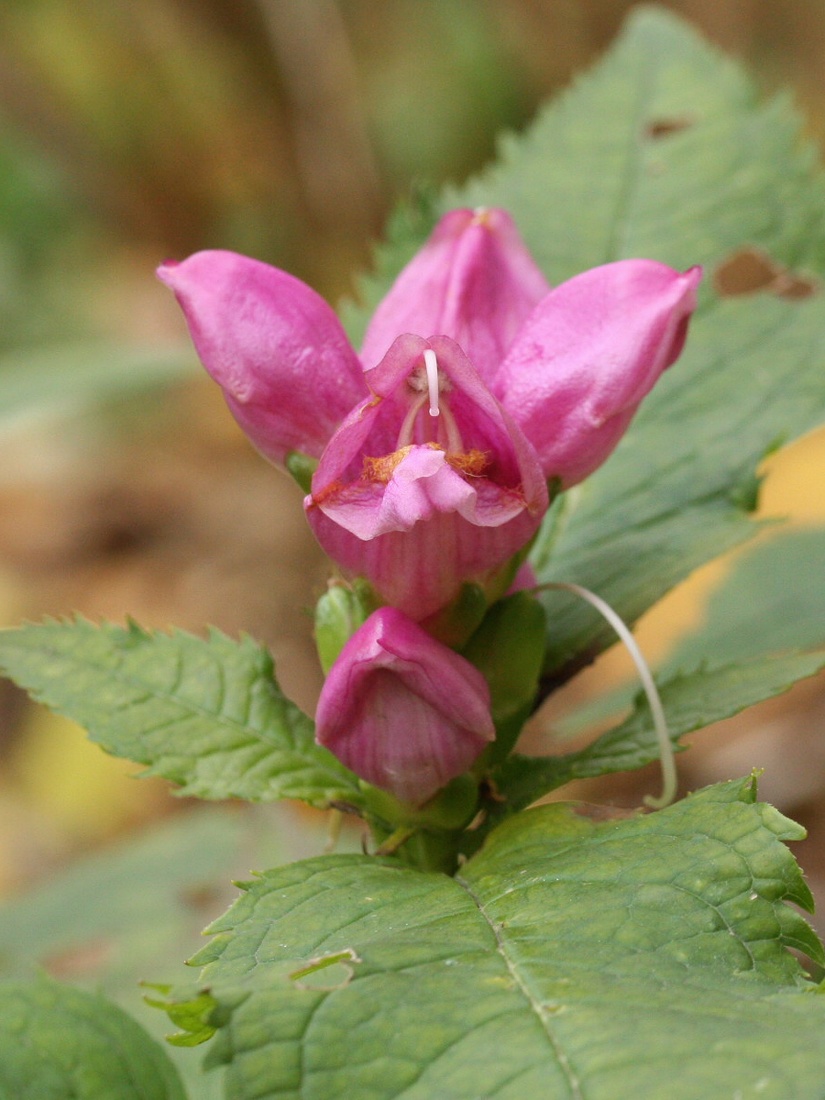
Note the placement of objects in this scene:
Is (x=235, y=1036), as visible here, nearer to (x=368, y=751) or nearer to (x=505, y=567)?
(x=368, y=751)

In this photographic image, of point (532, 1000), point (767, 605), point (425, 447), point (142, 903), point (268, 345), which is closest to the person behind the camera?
point (532, 1000)

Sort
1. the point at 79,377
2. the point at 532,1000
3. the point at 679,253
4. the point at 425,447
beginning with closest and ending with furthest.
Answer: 1. the point at 532,1000
2. the point at 425,447
3. the point at 679,253
4. the point at 79,377

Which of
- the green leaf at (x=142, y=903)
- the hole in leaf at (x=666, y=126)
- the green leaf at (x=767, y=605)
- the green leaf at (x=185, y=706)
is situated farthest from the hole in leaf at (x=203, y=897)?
the hole in leaf at (x=666, y=126)

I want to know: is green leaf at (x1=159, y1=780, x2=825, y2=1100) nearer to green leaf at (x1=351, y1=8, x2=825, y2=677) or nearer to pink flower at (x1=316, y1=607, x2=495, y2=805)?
pink flower at (x1=316, y1=607, x2=495, y2=805)

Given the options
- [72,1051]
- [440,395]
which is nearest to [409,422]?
[440,395]

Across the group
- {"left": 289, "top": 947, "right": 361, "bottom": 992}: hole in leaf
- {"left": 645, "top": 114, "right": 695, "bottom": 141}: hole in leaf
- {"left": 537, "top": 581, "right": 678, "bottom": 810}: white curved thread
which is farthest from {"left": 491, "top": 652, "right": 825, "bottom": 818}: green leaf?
{"left": 645, "top": 114, "right": 695, "bottom": 141}: hole in leaf

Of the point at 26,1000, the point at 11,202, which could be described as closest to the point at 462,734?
the point at 26,1000

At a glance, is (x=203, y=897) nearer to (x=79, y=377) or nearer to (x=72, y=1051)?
(x=79, y=377)
